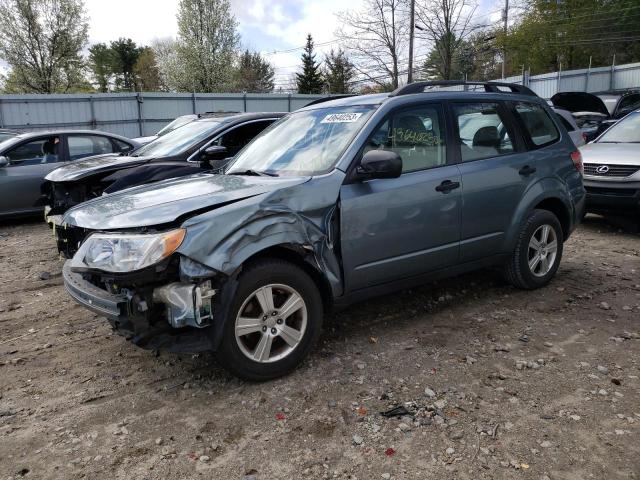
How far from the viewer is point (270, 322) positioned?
3.31m

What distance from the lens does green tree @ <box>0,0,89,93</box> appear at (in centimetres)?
3034

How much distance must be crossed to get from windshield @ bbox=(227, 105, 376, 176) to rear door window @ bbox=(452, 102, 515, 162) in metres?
0.89

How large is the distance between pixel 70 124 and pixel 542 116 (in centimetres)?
1935

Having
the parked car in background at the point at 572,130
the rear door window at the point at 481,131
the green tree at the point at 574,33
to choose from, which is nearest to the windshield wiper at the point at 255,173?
the rear door window at the point at 481,131

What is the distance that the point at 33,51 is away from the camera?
31.0m

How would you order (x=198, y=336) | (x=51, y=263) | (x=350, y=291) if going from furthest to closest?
(x=51, y=263), (x=350, y=291), (x=198, y=336)

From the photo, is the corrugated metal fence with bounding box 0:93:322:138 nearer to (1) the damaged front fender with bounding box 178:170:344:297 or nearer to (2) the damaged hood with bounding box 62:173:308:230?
(2) the damaged hood with bounding box 62:173:308:230

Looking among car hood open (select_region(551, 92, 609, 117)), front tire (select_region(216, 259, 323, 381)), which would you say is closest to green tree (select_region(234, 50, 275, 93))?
car hood open (select_region(551, 92, 609, 117))

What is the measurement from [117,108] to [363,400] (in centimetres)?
2096

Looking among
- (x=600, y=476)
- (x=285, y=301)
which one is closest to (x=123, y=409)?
(x=285, y=301)

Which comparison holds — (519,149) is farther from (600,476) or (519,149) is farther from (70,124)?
(70,124)

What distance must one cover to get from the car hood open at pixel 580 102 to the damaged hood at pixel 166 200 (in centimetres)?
1179

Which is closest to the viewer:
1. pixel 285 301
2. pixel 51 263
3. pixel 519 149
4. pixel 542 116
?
pixel 285 301

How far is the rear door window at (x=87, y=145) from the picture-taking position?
30.1 feet
